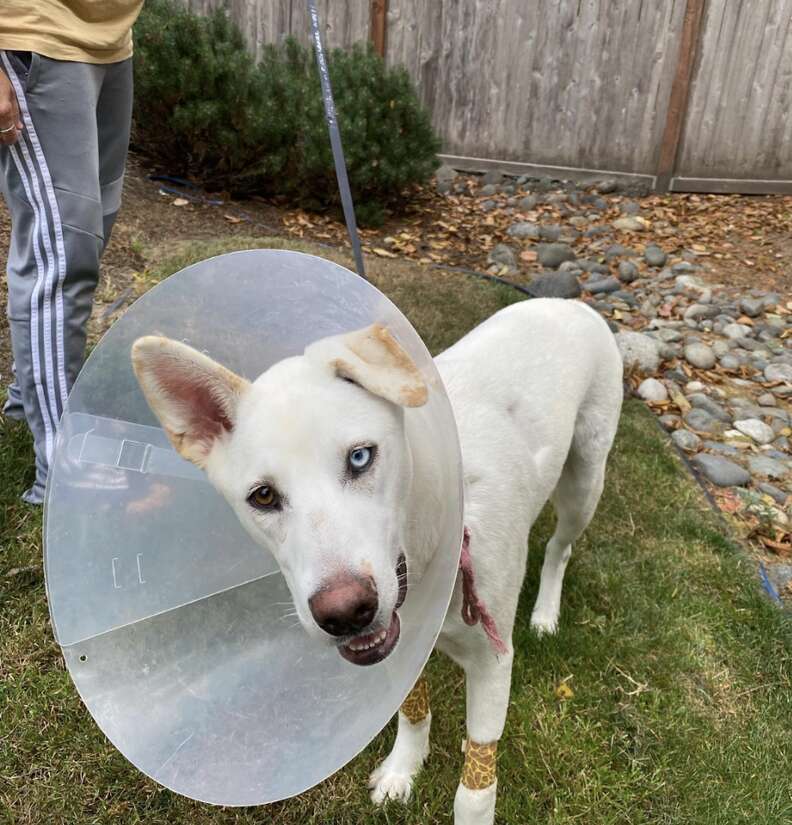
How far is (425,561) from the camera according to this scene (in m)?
1.83

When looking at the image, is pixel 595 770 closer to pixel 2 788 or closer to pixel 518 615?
pixel 518 615

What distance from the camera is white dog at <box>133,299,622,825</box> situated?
148 centimetres

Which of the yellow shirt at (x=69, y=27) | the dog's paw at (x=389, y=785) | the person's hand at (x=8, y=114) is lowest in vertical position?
the dog's paw at (x=389, y=785)

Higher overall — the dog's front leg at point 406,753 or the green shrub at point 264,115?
the green shrub at point 264,115

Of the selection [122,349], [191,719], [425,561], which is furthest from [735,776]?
[122,349]

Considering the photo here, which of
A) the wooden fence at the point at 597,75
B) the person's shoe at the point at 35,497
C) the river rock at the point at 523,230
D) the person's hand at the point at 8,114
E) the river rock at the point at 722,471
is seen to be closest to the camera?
the person's hand at the point at 8,114

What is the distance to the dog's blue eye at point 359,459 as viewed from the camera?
60.8 inches

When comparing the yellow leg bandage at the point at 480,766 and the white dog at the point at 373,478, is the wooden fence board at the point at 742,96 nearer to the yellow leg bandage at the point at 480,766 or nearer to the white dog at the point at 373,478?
the white dog at the point at 373,478

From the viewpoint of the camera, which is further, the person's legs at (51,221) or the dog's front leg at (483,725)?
the person's legs at (51,221)

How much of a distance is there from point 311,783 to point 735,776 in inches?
62.8

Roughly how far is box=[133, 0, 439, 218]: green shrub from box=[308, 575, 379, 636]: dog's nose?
597 centimetres

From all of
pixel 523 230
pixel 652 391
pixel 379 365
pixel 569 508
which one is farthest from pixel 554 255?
pixel 379 365

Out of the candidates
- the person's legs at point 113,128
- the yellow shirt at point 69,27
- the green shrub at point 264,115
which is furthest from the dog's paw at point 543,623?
the green shrub at point 264,115

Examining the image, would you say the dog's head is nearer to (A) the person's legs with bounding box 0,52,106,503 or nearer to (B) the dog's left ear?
(B) the dog's left ear
